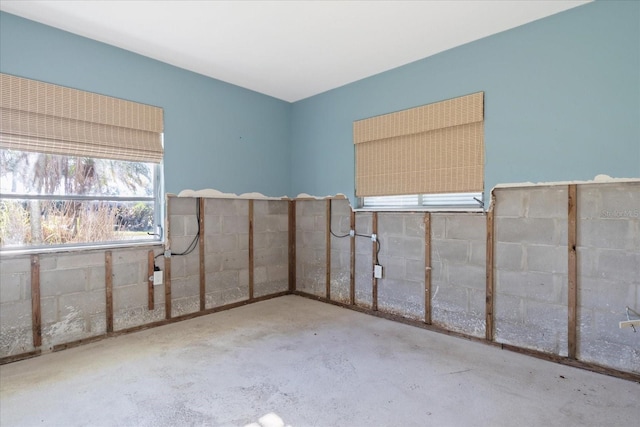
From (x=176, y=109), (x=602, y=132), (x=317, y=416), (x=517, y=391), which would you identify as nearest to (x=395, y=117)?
(x=602, y=132)

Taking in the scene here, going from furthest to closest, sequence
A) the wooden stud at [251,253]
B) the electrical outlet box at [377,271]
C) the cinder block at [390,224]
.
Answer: the wooden stud at [251,253]
the electrical outlet box at [377,271]
the cinder block at [390,224]

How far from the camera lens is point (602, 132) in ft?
8.29

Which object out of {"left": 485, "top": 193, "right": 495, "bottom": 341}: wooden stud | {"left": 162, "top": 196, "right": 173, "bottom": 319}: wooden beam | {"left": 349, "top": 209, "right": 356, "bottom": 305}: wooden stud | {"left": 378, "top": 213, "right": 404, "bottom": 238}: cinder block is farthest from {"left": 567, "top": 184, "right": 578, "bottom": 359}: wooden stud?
{"left": 162, "top": 196, "right": 173, "bottom": 319}: wooden beam

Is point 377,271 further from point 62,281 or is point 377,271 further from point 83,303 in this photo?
point 62,281

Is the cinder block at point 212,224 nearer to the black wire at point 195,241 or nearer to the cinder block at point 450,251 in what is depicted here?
the black wire at point 195,241

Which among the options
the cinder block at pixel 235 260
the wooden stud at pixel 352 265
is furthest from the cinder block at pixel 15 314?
the wooden stud at pixel 352 265

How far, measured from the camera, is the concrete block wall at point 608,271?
8.00 feet

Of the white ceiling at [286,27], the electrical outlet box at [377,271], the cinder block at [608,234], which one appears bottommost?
the electrical outlet box at [377,271]

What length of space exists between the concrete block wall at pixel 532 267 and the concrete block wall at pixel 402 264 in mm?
737

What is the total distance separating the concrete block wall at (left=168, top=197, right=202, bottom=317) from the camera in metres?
3.66

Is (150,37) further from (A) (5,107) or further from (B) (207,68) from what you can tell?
(A) (5,107)

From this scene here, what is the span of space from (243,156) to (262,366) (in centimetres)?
253

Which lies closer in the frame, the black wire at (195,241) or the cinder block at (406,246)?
the cinder block at (406,246)

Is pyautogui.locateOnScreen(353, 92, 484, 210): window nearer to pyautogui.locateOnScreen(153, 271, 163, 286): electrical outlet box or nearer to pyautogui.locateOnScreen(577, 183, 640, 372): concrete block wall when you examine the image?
pyautogui.locateOnScreen(577, 183, 640, 372): concrete block wall
